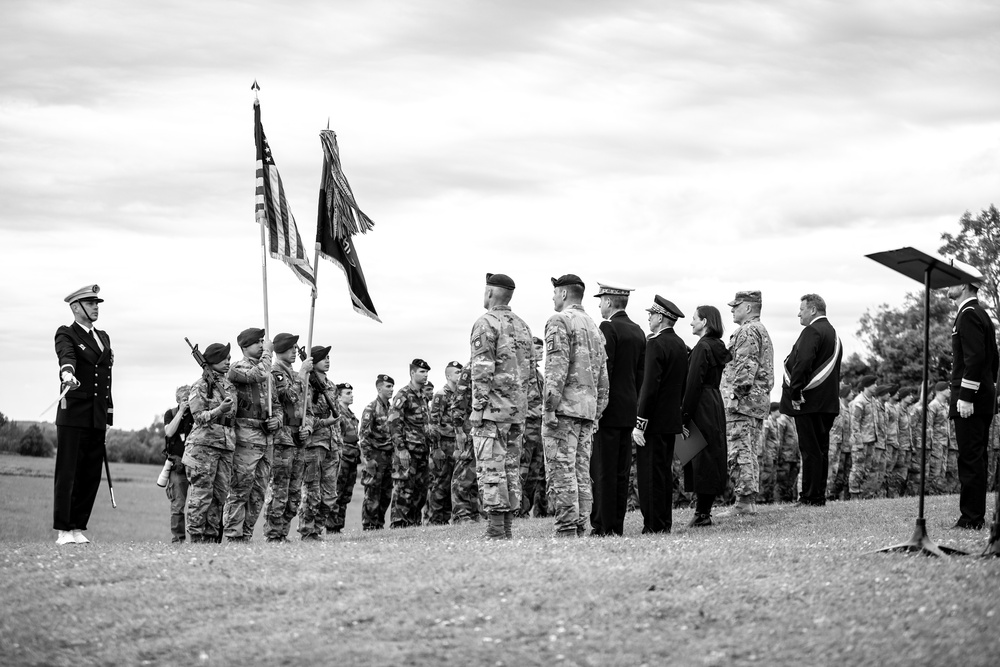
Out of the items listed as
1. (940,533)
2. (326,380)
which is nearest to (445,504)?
(326,380)

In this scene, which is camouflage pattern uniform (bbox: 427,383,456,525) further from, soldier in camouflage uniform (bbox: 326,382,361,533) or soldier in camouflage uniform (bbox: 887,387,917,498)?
soldier in camouflage uniform (bbox: 887,387,917,498)

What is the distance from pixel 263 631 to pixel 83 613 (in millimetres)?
1555

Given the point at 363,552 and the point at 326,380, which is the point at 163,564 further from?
the point at 326,380

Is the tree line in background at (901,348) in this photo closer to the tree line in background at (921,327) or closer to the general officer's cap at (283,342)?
the tree line in background at (921,327)

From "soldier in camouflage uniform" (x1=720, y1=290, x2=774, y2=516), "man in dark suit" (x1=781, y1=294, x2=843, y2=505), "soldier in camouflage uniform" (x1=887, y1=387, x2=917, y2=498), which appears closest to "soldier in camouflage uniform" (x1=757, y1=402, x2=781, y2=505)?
"soldier in camouflage uniform" (x1=887, y1=387, x2=917, y2=498)

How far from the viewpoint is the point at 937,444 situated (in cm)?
2384

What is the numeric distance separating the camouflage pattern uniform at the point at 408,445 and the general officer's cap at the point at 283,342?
498 cm

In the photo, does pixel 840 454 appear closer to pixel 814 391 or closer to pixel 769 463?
pixel 769 463

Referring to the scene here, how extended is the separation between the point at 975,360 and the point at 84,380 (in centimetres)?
970

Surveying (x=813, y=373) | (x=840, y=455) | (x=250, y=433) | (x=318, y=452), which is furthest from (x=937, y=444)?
(x=250, y=433)

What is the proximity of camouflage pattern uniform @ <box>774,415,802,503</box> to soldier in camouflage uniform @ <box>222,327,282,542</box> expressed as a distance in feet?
39.2

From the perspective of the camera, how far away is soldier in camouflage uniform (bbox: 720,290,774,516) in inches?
583

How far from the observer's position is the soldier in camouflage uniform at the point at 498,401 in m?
11.6

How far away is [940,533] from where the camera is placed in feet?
38.0
